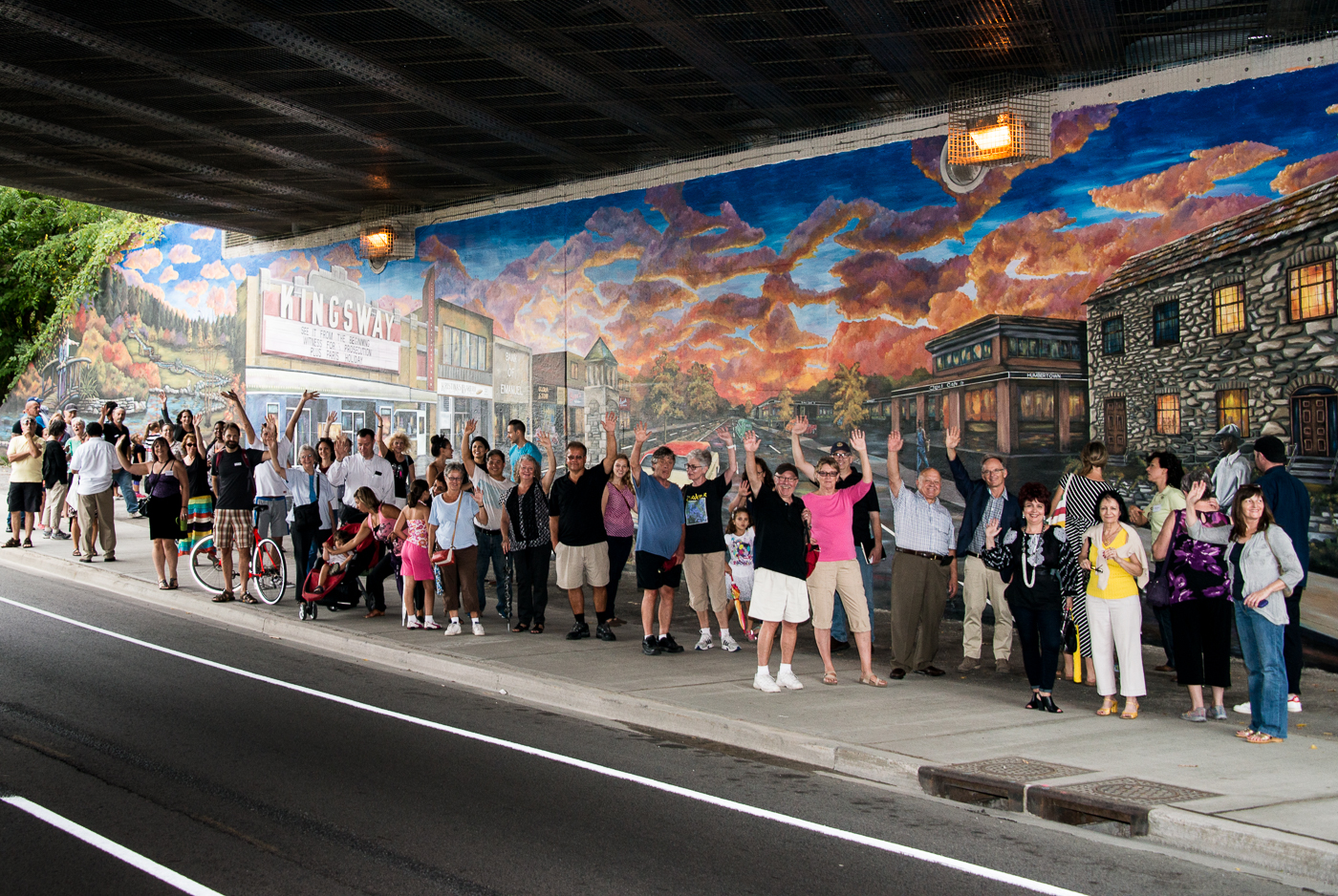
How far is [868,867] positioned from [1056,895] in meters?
0.87

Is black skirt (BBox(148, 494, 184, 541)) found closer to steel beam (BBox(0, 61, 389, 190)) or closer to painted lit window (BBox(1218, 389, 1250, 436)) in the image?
steel beam (BBox(0, 61, 389, 190))

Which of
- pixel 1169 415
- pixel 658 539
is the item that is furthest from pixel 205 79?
pixel 1169 415

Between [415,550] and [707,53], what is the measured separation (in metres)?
5.79

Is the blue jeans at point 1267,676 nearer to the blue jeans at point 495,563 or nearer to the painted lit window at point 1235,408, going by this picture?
the painted lit window at point 1235,408

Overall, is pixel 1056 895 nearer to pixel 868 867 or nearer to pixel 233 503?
pixel 868 867

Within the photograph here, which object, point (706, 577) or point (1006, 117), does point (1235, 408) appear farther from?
point (706, 577)

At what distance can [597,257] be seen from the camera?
15.4 metres

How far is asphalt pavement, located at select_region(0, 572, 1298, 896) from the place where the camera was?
5348 millimetres

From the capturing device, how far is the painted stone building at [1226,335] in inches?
391

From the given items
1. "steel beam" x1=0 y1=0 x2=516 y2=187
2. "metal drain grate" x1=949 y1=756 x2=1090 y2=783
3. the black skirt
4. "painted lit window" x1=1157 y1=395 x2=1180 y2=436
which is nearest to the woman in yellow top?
"metal drain grate" x1=949 y1=756 x2=1090 y2=783

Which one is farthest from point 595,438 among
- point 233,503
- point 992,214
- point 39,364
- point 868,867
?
point 39,364

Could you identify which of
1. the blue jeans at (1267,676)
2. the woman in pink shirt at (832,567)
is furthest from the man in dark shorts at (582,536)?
the blue jeans at (1267,676)

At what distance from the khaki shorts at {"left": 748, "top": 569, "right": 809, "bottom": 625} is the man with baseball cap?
3.60m

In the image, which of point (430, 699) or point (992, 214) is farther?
point (992, 214)
